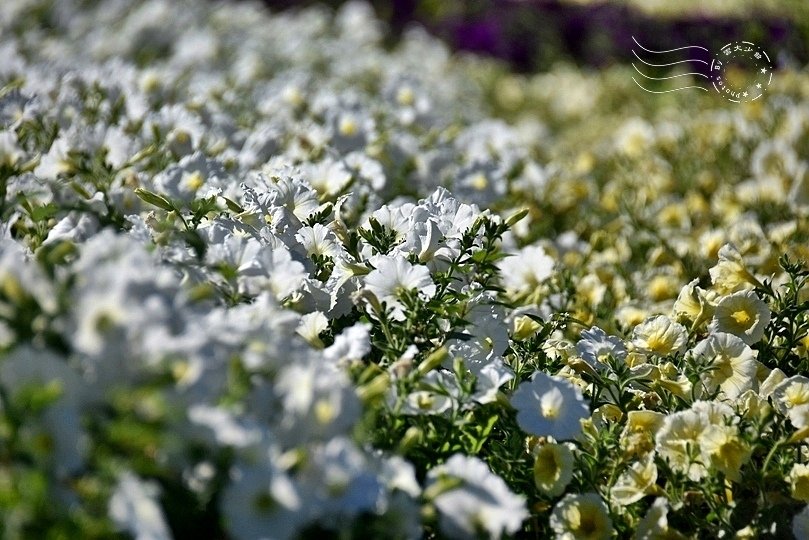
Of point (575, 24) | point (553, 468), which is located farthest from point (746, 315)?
point (575, 24)

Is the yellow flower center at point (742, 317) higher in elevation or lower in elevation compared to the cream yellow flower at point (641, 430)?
higher

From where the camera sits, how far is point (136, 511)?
103 cm

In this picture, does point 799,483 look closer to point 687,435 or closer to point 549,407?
point 687,435

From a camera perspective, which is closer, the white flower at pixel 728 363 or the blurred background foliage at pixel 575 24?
the white flower at pixel 728 363

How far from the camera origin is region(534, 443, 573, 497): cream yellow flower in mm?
1520

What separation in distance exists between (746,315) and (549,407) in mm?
569

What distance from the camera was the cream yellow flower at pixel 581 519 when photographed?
149 centimetres

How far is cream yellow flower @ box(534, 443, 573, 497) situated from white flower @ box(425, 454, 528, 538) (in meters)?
0.27

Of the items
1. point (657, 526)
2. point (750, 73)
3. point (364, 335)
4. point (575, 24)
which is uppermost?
point (750, 73)

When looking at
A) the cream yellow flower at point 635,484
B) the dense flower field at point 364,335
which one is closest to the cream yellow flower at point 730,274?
the dense flower field at point 364,335

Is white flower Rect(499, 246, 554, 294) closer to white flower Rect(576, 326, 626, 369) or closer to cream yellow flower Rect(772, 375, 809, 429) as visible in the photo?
white flower Rect(576, 326, 626, 369)

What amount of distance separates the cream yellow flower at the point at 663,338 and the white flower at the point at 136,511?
1.11 m

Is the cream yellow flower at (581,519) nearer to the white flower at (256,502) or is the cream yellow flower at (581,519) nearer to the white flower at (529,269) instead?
the white flower at (256,502)

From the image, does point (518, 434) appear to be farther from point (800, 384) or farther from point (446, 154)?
point (446, 154)
